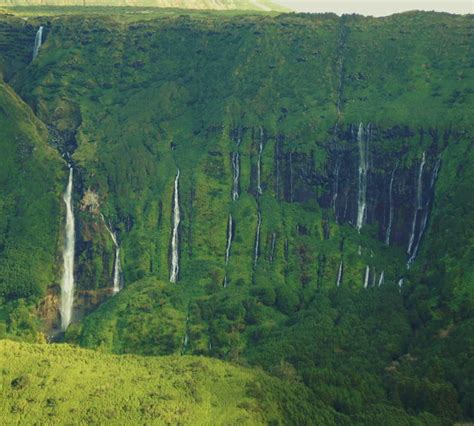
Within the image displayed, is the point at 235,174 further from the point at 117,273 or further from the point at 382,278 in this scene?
the point at 382,278

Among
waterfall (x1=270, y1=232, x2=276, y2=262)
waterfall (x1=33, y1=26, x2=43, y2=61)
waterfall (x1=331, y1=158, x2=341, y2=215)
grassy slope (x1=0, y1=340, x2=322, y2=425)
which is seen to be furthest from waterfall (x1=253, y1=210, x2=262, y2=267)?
waterfall (x1=33, y1=26, x2=43, y2=61)

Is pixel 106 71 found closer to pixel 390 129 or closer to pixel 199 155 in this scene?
pixel 199 155

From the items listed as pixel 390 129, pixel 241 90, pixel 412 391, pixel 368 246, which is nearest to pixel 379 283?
pixel 368 246

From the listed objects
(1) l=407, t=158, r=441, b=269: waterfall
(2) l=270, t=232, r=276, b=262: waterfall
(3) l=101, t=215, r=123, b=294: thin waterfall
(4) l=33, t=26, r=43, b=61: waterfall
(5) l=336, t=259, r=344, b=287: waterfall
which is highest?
(4) l=33, t=26, r=43, b=61: waterfall

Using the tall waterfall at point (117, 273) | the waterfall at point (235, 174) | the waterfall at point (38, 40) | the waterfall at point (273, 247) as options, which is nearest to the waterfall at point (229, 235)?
the waterfall at point (235, 174)

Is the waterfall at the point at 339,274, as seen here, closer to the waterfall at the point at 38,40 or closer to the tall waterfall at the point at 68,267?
the tall waterfall at the point at 68,267

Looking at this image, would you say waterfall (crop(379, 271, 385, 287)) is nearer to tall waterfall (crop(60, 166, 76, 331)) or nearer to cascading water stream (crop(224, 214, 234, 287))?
cascading water stream (crop(224, 214, 234, 287))

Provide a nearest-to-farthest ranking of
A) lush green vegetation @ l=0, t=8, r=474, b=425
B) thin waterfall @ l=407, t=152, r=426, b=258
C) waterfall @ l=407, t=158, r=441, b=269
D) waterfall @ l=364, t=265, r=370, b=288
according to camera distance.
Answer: lush green vegetation @ l=0, t=8, r=474, b=425 → waterfall @ l=364, t=265, r=370, b=288 → waterfall @ l=407, t=158, r=441, b=269 → thin waterfall @ l=407, t=152, r=426, b=258
